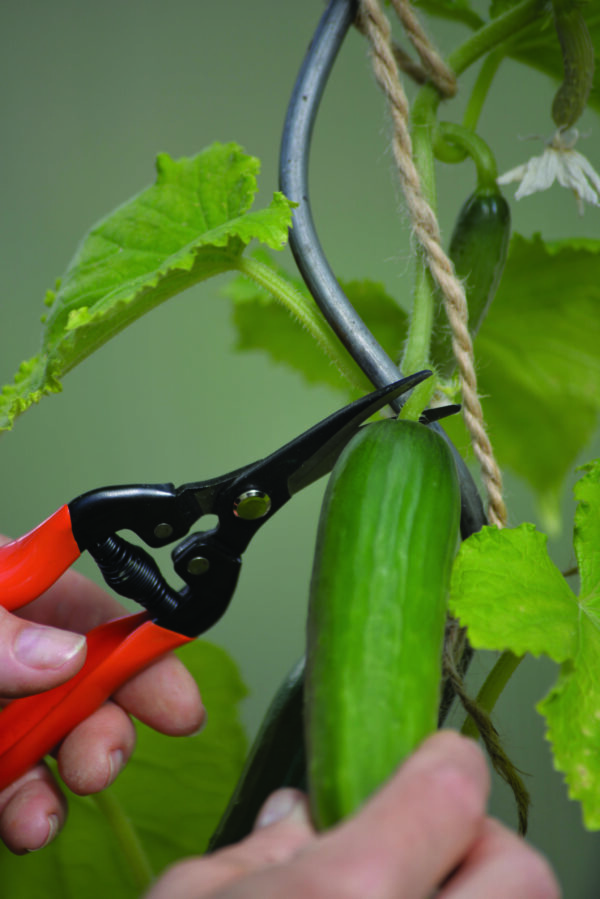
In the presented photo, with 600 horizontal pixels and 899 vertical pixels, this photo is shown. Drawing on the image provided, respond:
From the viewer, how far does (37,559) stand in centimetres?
39

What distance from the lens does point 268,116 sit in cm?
84

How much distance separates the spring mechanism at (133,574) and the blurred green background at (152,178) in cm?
41

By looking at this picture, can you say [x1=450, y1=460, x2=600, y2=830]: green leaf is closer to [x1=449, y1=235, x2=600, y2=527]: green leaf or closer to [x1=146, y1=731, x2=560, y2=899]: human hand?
[x1=146, y1=731, x2=560, y2=899]: human hand

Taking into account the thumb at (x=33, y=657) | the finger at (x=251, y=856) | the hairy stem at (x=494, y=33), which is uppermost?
the hairy stem at (x=494, y=33)

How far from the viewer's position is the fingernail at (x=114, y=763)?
478mm

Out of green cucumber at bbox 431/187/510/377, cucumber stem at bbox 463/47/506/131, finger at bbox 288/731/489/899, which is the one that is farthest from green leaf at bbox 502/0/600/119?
finger at bbox 288/731/489/899

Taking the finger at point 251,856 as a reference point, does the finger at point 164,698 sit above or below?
below

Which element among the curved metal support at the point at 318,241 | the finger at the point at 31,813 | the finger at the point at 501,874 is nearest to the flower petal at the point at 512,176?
the curved metal support at the point at 318,241

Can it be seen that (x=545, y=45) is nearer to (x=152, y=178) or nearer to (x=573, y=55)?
(x=573, y=55)

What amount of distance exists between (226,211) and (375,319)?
10.2 inches

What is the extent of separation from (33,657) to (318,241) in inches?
10.5

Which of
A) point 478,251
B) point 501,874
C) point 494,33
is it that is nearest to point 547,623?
point 501,874

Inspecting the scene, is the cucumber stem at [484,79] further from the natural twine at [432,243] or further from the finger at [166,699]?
the finger at [166,699]

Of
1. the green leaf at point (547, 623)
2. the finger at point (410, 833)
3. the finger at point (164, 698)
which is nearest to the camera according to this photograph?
the finger at point (410, 833)
